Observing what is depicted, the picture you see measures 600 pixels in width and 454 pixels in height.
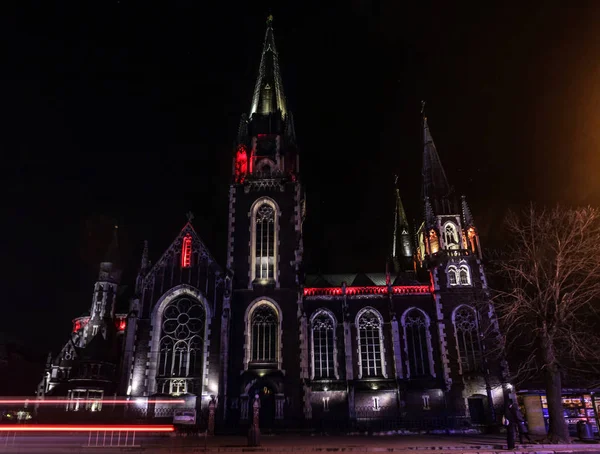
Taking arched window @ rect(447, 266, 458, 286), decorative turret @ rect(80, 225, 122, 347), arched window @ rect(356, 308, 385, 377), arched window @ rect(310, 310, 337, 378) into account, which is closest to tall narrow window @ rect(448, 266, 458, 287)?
arched window @ rect(447, 266, 458, 286)

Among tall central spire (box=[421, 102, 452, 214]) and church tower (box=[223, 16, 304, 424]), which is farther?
tall central spire (box=[421, 102, 452, 214])

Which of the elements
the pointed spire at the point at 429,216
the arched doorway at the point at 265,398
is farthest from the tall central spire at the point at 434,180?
the arched doorway at the point at 265,398

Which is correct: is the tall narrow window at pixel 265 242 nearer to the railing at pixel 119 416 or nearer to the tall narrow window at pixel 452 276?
the railing at pixel 119 416

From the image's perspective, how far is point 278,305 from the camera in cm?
3969

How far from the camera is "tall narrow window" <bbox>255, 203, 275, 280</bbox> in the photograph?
4172 cm

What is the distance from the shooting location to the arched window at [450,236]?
4416 cm

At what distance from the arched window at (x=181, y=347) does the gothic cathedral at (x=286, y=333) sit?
0.30 feet

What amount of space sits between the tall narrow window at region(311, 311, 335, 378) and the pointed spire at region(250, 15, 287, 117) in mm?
23777

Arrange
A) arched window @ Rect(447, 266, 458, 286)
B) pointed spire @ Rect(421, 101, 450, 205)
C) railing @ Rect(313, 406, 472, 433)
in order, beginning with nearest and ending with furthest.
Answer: railing @ Rect(313, 406, 472, 433)
arched window @ Rect(447, 266, 458, 286)
pointed spire @ Rect(421, 101, 450, 205)

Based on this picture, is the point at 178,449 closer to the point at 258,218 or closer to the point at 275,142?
the point at 258,218

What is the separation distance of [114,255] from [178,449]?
121 ft

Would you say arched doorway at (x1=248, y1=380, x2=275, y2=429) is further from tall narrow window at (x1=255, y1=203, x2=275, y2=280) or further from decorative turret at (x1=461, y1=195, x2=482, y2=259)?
decorative turret at (x1=461, y1=195, x2=482, y2=259)

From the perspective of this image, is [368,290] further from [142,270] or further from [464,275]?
[142,270]

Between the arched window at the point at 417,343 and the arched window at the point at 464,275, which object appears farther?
the arched window at the point at 464,275
